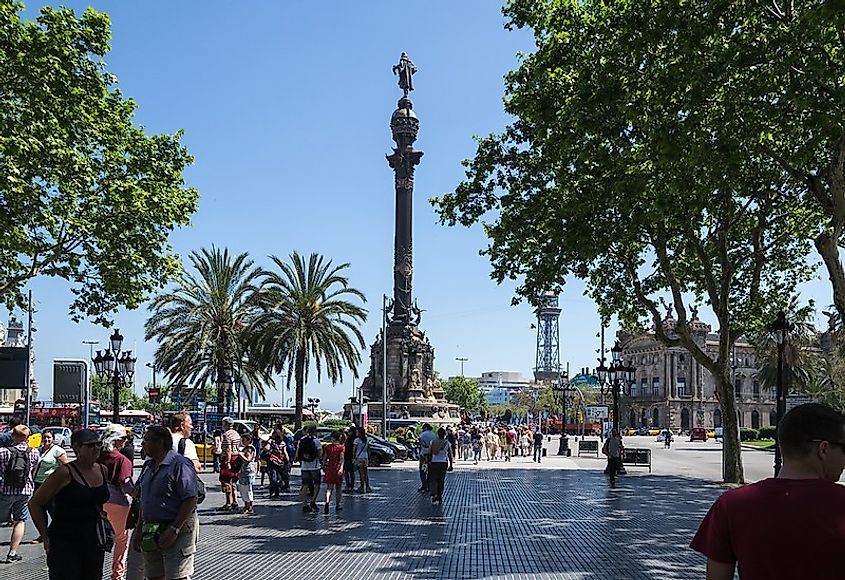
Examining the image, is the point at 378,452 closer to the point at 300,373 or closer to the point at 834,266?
the point at 300,373

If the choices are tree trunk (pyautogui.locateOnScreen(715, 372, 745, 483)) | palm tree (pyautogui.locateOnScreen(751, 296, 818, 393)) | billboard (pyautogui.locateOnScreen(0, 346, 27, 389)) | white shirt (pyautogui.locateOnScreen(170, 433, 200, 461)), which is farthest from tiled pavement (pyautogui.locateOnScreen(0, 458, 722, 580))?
palm tree (pyautogui.locateOnScreen(751, 296, 818, 393))

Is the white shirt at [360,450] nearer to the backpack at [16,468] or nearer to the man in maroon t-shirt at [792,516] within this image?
the backpack at [16,468]

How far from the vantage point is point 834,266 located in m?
18.8

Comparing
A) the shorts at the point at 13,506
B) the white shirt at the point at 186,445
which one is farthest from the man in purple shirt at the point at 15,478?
the white shirt at the point at 186,445

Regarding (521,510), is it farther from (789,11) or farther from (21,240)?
(21,240)

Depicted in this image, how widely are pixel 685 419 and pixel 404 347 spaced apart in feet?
229

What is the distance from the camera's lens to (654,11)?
53.5 feet

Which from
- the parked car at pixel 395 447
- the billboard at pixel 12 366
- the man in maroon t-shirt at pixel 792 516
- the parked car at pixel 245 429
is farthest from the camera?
the parked car at pixel 395 447

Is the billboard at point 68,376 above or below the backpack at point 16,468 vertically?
above

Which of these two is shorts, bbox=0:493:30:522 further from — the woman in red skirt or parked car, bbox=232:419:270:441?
parked car, bbox=232:419:270:441

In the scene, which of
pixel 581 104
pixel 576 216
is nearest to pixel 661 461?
pixel 576 216

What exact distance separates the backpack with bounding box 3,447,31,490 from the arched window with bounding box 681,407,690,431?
109335mm

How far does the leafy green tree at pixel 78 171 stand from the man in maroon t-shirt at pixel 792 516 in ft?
54.9

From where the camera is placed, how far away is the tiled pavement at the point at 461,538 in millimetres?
10797
